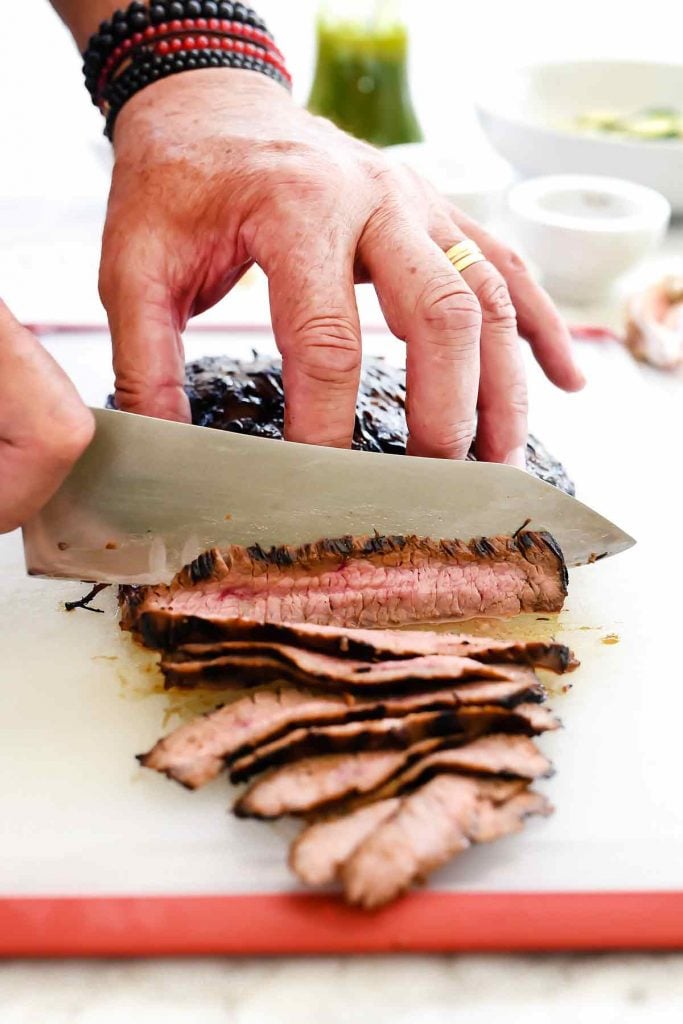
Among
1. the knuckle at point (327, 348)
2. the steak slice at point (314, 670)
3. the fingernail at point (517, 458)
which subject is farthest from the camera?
the fingernail at point (517, 458)

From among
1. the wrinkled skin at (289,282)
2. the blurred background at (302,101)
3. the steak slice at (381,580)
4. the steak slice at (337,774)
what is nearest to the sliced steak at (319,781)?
the steak slice at (337,774)

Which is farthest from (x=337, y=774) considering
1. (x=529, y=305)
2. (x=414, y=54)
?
(x=414, y=54)

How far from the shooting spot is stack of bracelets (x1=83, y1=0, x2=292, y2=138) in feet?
7.86

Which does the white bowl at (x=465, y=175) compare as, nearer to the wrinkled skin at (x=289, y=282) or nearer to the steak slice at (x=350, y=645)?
the wrinkled skin at (x=289, y=282)

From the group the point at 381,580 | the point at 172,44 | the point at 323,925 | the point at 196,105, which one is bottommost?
the point at 323,925

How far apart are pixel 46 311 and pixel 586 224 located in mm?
1858

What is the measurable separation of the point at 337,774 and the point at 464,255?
1.30 metres

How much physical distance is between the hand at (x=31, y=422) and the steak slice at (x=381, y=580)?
12.1 inches

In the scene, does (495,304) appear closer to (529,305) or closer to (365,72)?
(529,305)

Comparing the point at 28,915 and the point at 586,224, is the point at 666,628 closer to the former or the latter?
the point at 28,915

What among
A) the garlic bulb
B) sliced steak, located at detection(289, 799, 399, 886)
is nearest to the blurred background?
the garlic bulb

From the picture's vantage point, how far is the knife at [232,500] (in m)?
1.90

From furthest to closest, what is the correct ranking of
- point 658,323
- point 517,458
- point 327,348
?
1. point 658,323
2. point 517,458
3. point 327,348

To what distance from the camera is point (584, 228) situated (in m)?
3.29
